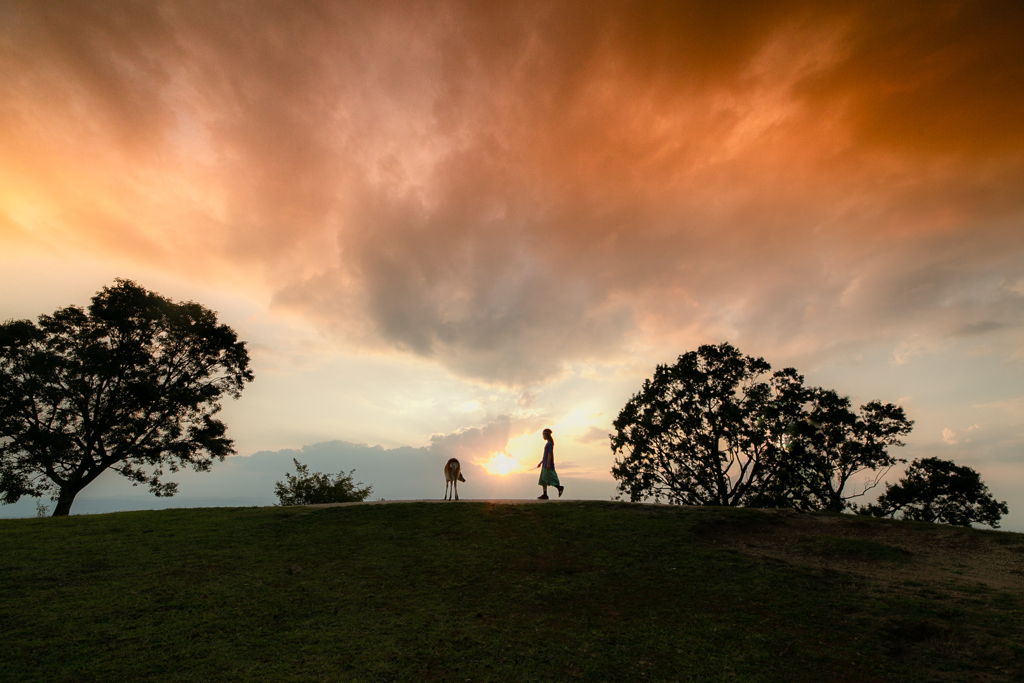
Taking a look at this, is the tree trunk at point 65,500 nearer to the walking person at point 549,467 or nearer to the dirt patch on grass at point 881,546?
the walking person at point 549,467

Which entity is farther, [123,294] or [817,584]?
[123,294]

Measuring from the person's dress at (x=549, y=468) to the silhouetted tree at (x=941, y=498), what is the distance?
23.9 metres

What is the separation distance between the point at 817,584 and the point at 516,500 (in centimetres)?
1086

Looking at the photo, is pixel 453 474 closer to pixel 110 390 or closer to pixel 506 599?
pixel 506 599

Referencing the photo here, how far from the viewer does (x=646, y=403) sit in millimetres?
32094

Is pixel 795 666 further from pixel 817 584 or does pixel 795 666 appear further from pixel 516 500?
pixel 516 500

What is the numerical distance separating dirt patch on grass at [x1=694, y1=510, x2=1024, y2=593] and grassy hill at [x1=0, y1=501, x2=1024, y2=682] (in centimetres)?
9

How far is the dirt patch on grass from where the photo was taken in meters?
12.6

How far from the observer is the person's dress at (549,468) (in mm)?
20844

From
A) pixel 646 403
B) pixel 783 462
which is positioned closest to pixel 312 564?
pixel 646 403

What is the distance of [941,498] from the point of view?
31.0 meters

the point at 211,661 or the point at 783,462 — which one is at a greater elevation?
the point at 783,462

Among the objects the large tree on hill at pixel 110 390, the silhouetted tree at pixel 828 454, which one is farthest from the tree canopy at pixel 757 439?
the large tree on hill at pixel 110 390

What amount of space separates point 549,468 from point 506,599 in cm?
1050
